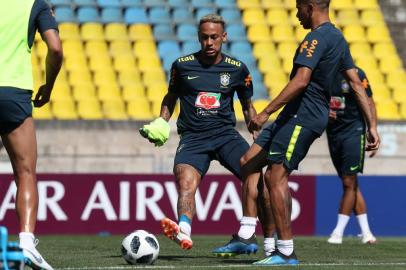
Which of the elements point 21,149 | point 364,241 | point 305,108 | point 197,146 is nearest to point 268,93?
point 364,241

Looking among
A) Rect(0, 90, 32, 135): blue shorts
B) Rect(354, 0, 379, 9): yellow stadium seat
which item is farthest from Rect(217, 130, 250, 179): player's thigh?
Rect(354, 0, 379, 9): yellow stadium seat

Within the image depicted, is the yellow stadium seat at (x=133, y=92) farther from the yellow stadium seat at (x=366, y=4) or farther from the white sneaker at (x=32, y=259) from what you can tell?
the white sneaker at (x=32, y=259)

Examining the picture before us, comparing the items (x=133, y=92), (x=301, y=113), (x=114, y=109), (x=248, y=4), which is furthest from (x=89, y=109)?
(x=301, y=113)

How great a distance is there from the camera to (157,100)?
17.4m

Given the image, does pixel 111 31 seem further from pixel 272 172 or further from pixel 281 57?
pixel 272 172

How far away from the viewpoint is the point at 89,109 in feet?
55.5

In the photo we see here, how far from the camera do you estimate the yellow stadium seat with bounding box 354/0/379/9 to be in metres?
20.5

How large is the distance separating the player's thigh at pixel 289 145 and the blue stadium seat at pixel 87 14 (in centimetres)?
1140

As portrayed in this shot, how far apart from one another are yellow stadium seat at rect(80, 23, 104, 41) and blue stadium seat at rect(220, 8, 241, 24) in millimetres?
2335

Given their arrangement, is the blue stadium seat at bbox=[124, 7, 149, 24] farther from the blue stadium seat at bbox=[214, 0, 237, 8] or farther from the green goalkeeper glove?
the green goalkeeper glove

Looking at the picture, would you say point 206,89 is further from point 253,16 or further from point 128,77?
point 253,16

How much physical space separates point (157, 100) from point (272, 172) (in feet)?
31.3

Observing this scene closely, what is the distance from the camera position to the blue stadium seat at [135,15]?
19.2 m

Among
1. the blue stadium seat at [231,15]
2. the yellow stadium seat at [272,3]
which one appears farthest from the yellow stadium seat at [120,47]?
the yellow stadium seat at [272,3]
